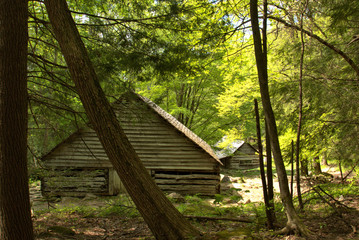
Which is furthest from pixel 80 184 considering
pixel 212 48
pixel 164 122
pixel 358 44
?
pixel 358 44

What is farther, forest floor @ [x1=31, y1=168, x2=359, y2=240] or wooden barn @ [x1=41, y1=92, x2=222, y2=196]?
wooden barn @ [x1=41, y1=92, x2=222, y2=196]

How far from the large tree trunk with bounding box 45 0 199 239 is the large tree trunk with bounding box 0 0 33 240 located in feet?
2.02

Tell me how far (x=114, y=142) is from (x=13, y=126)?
157 centimetres

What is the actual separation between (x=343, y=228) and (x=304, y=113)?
4.31 metres

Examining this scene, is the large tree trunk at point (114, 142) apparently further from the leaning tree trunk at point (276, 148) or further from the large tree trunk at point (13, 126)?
the leaning tree trunk at point (276, 148)

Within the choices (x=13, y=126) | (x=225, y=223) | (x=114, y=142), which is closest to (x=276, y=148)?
(x=225, y=223)

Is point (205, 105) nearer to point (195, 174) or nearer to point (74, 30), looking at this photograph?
point (195, 174)

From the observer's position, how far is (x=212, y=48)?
6.33 meters

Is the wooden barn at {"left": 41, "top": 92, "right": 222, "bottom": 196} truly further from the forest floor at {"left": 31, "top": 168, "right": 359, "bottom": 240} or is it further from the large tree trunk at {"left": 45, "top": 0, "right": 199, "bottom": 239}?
the large tree trunk at {"left": 45, "top": 0, "right": 199, "bottom": 239}

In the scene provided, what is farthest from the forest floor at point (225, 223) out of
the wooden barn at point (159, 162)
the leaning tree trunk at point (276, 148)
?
the wooden barn at point (159, 162)

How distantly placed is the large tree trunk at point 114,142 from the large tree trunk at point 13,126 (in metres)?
0.61

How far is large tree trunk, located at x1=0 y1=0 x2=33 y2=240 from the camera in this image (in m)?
3.97

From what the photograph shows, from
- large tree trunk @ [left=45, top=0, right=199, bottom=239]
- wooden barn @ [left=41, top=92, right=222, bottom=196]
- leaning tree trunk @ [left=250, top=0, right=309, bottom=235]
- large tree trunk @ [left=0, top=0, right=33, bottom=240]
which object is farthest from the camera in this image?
wooden barn @ [left=41, top=92, right=222, bottom=196]

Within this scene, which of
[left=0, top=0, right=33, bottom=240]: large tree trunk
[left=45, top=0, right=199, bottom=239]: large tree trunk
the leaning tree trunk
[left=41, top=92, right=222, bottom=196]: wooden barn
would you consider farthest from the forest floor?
[left=41, top=92, right=222, bottom=196]: wooden barn
